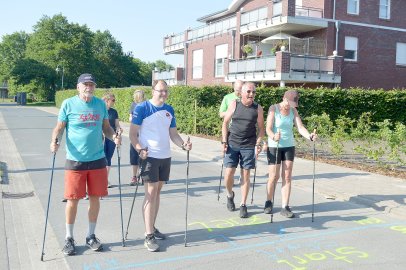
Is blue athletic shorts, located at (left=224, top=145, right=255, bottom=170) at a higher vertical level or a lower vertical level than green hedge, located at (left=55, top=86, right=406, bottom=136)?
lower

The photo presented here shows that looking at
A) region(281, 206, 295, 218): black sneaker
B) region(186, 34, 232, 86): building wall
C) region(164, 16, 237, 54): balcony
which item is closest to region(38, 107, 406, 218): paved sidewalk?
region(281, 206, 295, 218): black sneaker

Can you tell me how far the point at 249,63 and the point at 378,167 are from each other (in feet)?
52.1

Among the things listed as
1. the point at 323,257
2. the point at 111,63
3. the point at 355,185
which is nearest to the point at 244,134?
the point at 323,257

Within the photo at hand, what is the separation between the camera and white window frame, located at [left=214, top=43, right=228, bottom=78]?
32125 mm

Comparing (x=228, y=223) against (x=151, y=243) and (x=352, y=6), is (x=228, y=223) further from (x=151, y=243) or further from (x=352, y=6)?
(x=352, y=6)

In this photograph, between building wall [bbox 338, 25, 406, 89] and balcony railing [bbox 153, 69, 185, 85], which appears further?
balcony railing [bbox 153, 69, 185, 85]

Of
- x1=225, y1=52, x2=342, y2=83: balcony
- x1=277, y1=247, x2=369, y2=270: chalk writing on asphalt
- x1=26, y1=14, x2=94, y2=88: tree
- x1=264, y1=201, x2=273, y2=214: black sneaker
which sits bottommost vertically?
x1=277, y1=247, x2=369, y2=270: chalk writing on asphalt

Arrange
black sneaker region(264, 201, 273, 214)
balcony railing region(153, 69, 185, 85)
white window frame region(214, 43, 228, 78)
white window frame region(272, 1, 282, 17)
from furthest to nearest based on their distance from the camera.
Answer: balcony railing region(153, 69, 185, 85), white window frame region(214, 43, 228, 78), white window frame region(272, 1, 282, 17), black sneaker region(264, 201, 273, 214)

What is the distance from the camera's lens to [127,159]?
13.0 meters

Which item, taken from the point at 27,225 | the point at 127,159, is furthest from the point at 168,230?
the point at 127,159

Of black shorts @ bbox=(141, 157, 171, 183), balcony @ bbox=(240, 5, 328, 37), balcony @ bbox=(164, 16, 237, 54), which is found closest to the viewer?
black shorts @ bbox=(141, 157, 171, 183)

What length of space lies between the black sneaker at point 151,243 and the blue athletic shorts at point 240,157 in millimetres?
1956

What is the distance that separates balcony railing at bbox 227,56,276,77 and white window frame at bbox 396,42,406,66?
31.8 feet

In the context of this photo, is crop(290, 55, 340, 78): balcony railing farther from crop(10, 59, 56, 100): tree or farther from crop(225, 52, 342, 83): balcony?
crop(10, 59, 56, 100): tree
